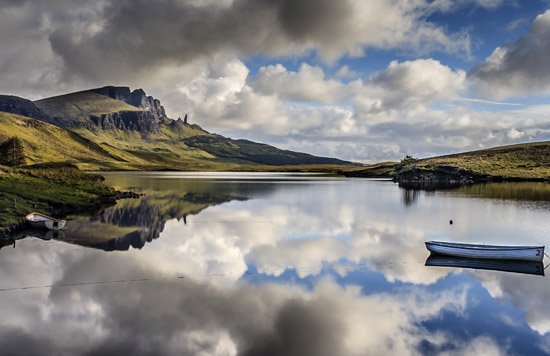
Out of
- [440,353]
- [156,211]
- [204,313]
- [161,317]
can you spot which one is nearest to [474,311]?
[440,353]

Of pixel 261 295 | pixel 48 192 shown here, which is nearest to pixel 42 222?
pixel 48 192

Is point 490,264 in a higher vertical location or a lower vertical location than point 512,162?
lower

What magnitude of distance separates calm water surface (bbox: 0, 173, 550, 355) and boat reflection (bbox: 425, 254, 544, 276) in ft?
2.30

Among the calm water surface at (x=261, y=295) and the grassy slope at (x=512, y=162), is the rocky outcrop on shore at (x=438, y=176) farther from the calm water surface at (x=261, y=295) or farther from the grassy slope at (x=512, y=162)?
the calm water surface at (x=261, y=295)

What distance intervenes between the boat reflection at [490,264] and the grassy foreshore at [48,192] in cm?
4296

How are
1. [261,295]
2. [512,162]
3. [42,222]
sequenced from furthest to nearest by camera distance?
[512,162], [42,222], [261,295]

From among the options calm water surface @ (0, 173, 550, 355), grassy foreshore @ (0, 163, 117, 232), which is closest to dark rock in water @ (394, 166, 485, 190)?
calm water surface @ (0, 173, 550, 355)

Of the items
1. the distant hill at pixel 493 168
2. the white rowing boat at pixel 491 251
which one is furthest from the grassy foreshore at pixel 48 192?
the distant hill at pixel 493 168

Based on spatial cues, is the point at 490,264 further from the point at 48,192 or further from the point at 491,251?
the point at 48,192

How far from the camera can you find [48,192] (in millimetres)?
56844

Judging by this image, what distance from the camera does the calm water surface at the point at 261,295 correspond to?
Answer: 54.4 ft

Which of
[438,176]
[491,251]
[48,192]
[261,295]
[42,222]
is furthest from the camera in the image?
[438,176]

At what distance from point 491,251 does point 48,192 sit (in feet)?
202

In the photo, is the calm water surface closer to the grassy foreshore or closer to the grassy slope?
the grassy foreshore
